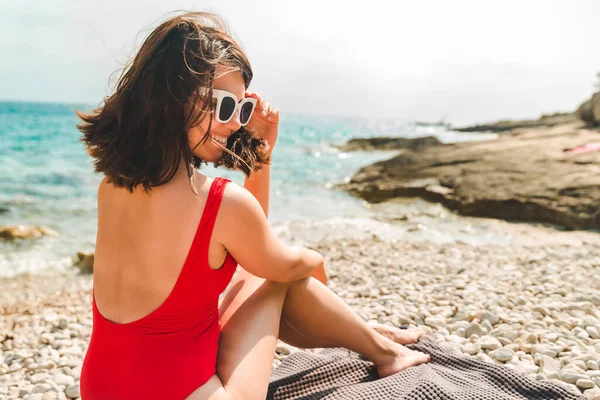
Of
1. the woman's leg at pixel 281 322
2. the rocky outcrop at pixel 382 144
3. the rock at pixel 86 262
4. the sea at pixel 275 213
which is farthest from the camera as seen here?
the rocky outcrop at pixel 382 144

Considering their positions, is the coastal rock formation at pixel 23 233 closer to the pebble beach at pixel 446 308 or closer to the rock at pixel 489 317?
the pebble beach at pixel 446 308

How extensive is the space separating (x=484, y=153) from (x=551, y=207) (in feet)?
15.3

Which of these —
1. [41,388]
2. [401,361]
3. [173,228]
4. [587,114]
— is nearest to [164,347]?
[173,228]

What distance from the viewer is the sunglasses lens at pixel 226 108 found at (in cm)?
197

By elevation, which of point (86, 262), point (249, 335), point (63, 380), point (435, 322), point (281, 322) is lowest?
point (86, 262)

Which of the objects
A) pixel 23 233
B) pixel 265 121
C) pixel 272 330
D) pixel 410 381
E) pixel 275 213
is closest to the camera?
pixel 272 330

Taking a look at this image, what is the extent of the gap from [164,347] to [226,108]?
0.99 m

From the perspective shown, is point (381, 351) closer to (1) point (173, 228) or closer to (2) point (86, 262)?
(1) point (173, 228)

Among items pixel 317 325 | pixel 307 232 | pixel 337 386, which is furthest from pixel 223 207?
pixel 307 232

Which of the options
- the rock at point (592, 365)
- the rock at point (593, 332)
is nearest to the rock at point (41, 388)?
the rock at point (592, 365)

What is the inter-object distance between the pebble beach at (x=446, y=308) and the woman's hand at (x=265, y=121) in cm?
165

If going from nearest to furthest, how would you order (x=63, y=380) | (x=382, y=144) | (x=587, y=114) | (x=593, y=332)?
(x=63, y=380) → (x=593, y=332) → (x=587, y=114) → (x=382, y=144)

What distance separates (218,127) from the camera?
2.02 m

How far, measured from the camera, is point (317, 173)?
1961cm
